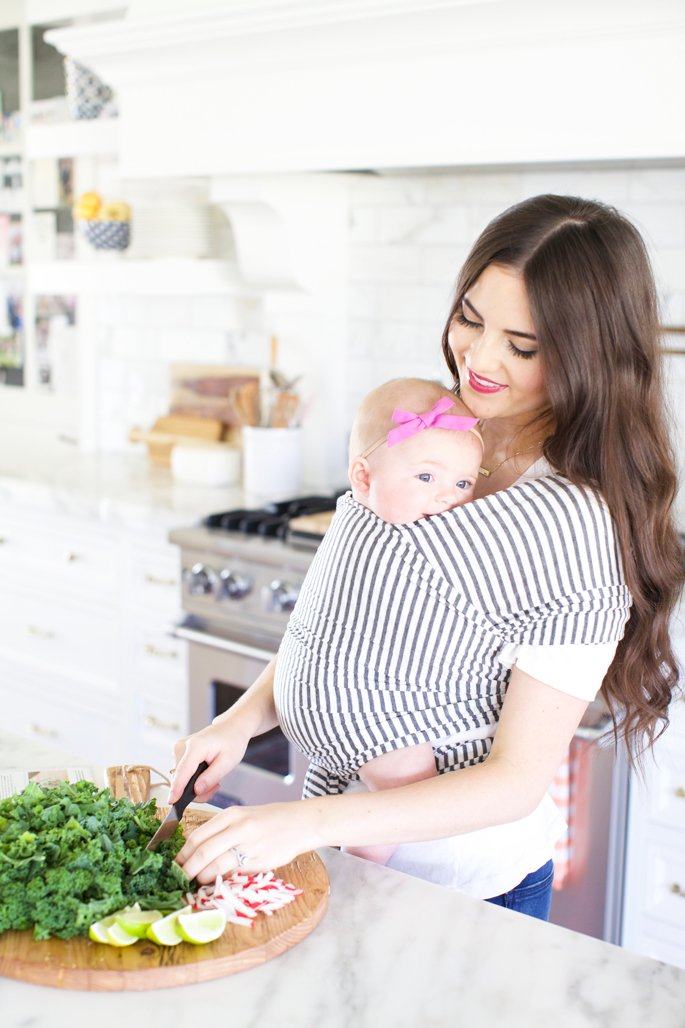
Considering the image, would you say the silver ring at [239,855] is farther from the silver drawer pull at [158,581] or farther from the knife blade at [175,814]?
the silver drawer pull at [158,581]

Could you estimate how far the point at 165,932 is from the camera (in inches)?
43.6

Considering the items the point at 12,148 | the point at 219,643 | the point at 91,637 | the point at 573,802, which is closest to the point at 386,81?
the point at 219,643

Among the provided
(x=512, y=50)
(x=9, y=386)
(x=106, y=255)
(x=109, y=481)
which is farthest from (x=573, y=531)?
(x=9, y=386)

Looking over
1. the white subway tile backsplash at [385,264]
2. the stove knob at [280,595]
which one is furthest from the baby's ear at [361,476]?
the white subway tile backsplash at [385,264]

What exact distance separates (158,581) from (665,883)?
158 cm

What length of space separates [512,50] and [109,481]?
74.4 inches

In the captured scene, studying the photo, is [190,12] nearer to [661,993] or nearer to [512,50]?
[512,50]

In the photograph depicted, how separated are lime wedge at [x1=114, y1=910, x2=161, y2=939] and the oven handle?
72.3 inches

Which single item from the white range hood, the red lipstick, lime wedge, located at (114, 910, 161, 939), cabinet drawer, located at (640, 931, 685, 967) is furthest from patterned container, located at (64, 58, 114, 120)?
lime wedge, located at (114, 910, 161, 939)

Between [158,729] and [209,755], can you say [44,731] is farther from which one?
[209,755]

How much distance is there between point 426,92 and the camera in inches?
107

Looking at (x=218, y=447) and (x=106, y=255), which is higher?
(x=106, y=255)

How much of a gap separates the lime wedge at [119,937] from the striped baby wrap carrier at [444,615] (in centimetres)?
43

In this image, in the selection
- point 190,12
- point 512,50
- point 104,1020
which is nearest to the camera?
point 104,1020
